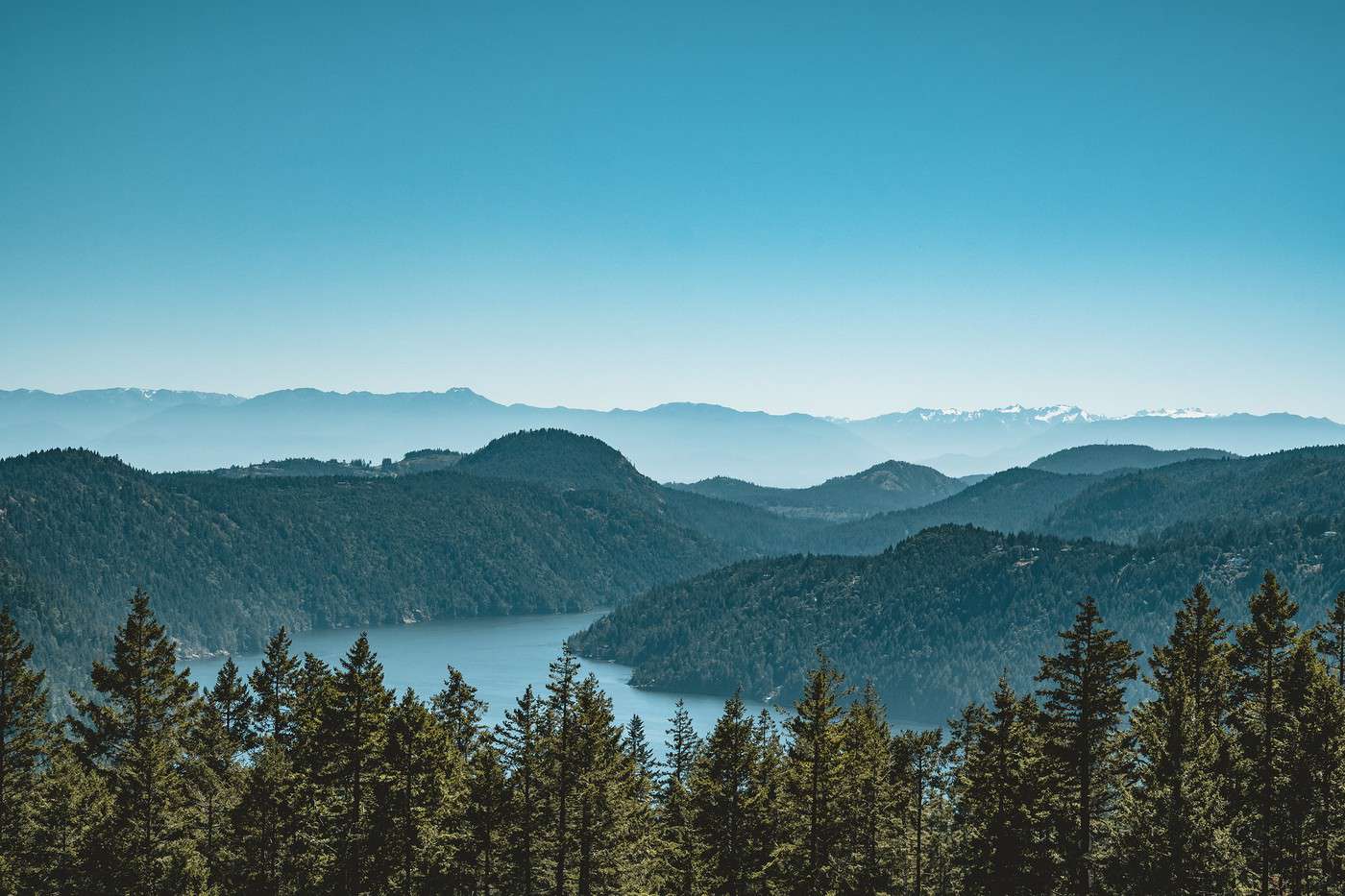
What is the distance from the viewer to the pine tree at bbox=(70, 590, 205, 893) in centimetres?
5453

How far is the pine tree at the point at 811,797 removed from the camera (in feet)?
177

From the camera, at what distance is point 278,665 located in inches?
2630

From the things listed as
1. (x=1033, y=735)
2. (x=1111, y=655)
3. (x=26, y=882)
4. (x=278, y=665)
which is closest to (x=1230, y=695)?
(x=1033, y=735)

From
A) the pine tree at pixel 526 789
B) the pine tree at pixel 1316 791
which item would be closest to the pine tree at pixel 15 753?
the pine tree at pixel 526 789

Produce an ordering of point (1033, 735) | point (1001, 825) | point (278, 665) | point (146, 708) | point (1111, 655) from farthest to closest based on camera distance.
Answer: point (278, 665) < point (146, 708) < point (1033, 735) < point (1001, 825) < point (1111, 655)

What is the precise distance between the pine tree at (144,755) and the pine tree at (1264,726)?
4690cm

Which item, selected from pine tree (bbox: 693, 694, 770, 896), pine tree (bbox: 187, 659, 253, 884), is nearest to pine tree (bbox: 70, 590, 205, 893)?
pine tree (bbox: 187, 659, 253, 884)

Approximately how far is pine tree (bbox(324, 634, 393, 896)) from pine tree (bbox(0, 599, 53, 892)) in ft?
49.6

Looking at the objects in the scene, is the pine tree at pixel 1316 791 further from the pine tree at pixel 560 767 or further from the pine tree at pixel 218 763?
the pine tree at pixel 218 763

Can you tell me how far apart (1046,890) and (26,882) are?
46787mm

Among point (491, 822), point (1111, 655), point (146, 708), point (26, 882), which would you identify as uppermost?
point (1111, 655)

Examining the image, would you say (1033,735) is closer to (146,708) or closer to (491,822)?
(491,822)

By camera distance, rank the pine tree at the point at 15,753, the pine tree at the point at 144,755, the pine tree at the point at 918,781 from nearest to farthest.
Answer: the pine tree at the point at 144,755 → the pine tree at the point at 15,753 → the pine tree at the point at 918,781

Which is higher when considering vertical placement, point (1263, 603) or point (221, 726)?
point (1263, 603)
